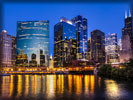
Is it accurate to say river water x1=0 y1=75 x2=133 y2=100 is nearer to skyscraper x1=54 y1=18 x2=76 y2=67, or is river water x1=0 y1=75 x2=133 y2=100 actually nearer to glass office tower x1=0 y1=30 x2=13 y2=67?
skyscraper x1=54 y1=18 x2=76 y2=67

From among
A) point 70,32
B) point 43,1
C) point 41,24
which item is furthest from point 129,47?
point 43,1

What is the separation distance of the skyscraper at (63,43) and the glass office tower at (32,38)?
58.8 ft

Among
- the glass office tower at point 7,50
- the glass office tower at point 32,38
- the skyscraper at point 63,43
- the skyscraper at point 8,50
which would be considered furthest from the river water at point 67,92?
the glass office tower at point 7,50

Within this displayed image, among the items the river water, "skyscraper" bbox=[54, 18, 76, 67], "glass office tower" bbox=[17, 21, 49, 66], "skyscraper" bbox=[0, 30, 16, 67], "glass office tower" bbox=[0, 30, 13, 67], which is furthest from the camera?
"skyscraper" bbox=[54, 18, 76, 67]

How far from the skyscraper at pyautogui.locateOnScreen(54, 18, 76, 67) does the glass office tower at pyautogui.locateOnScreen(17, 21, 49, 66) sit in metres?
17.9

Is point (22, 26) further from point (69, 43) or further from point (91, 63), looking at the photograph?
point (91, 63)

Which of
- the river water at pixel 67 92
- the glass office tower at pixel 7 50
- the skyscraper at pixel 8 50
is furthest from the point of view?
the glass office tower at pixel 7 50

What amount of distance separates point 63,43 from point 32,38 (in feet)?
113

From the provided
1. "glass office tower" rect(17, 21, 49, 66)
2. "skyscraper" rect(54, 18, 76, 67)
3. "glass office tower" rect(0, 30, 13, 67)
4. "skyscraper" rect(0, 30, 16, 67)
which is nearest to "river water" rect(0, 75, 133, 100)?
"glass office tower" rect(17, 21, 49, 66)

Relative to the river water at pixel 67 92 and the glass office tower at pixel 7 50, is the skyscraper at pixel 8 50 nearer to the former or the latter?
the glass office tower at pixel 7 50

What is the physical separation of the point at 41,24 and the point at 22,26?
16.9m

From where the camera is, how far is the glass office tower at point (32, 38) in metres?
145

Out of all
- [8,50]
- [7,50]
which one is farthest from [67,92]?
[8,50]

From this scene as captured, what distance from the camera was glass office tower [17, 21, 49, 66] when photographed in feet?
475
